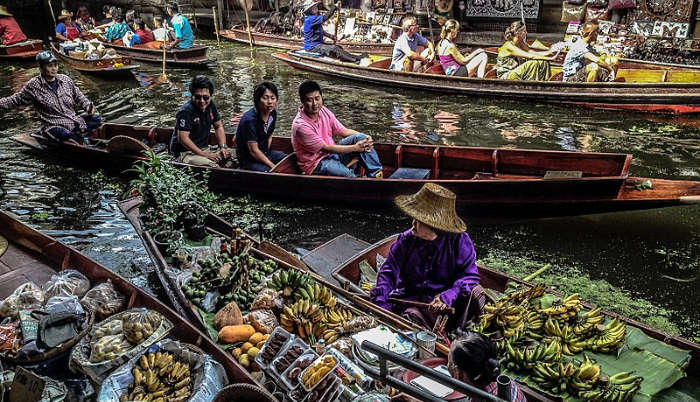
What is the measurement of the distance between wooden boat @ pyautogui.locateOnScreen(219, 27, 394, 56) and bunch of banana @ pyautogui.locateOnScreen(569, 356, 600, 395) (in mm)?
14950

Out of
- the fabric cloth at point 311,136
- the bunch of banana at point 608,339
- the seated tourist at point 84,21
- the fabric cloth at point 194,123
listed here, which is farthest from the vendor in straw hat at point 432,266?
the seated tourist at point 84,21

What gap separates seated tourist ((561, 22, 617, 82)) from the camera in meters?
10.9

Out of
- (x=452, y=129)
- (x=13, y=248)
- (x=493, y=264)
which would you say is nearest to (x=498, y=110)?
(x=452, y=129)

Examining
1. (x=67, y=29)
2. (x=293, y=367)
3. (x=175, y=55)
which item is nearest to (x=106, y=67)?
(x=175, y=55)

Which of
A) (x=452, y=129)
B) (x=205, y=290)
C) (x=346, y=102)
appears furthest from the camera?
(x=346, y=102)

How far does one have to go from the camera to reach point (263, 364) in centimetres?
312

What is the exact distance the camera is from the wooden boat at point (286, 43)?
17078 millimetres

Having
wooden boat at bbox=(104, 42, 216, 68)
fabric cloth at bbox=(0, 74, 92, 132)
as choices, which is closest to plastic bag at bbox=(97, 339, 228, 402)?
fabric cloth at bbox=(0, 74, 92, 132)

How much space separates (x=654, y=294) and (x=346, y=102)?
932cm

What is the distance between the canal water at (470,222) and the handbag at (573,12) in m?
6.38

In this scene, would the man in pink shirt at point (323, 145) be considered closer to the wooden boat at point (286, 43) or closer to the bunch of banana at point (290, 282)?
the bunch of banana at point (290, 282)

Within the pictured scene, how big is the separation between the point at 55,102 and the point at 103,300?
5.59 m

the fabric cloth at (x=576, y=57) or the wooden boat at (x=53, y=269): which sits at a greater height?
the fabric cloth at (x=576, y=57)

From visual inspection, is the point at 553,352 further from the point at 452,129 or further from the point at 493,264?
the point at 452,129
